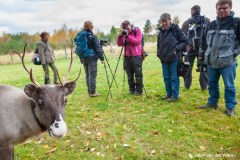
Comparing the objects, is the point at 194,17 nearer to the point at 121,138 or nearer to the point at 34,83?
the point at 121,138

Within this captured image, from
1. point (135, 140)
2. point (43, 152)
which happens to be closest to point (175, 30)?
point (135, 140)

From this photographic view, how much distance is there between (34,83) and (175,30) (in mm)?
5106

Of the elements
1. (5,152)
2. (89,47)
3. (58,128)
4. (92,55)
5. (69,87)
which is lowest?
(5,152)

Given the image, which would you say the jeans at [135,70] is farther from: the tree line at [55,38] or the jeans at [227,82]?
the tree line at [55,38]

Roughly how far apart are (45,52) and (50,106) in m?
7.80

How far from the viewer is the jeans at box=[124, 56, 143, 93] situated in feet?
29.3

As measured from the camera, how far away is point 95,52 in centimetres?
908

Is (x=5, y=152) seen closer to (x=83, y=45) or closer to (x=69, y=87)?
(x=69, y=87)

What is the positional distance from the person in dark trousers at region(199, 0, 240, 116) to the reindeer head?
4.13 metres

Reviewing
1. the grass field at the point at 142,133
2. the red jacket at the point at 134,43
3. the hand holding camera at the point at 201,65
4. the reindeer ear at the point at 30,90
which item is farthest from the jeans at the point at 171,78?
the reindeer ear at the point at 30,90

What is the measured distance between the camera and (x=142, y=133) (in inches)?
245

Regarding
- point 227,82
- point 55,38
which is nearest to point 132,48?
point 227,82

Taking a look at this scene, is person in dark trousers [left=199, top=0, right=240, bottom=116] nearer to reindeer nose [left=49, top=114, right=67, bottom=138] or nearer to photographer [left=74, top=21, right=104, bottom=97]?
photographer [left=74, top=21, right=104, bottom=97]

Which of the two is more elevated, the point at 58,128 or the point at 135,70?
the point at 135,70
